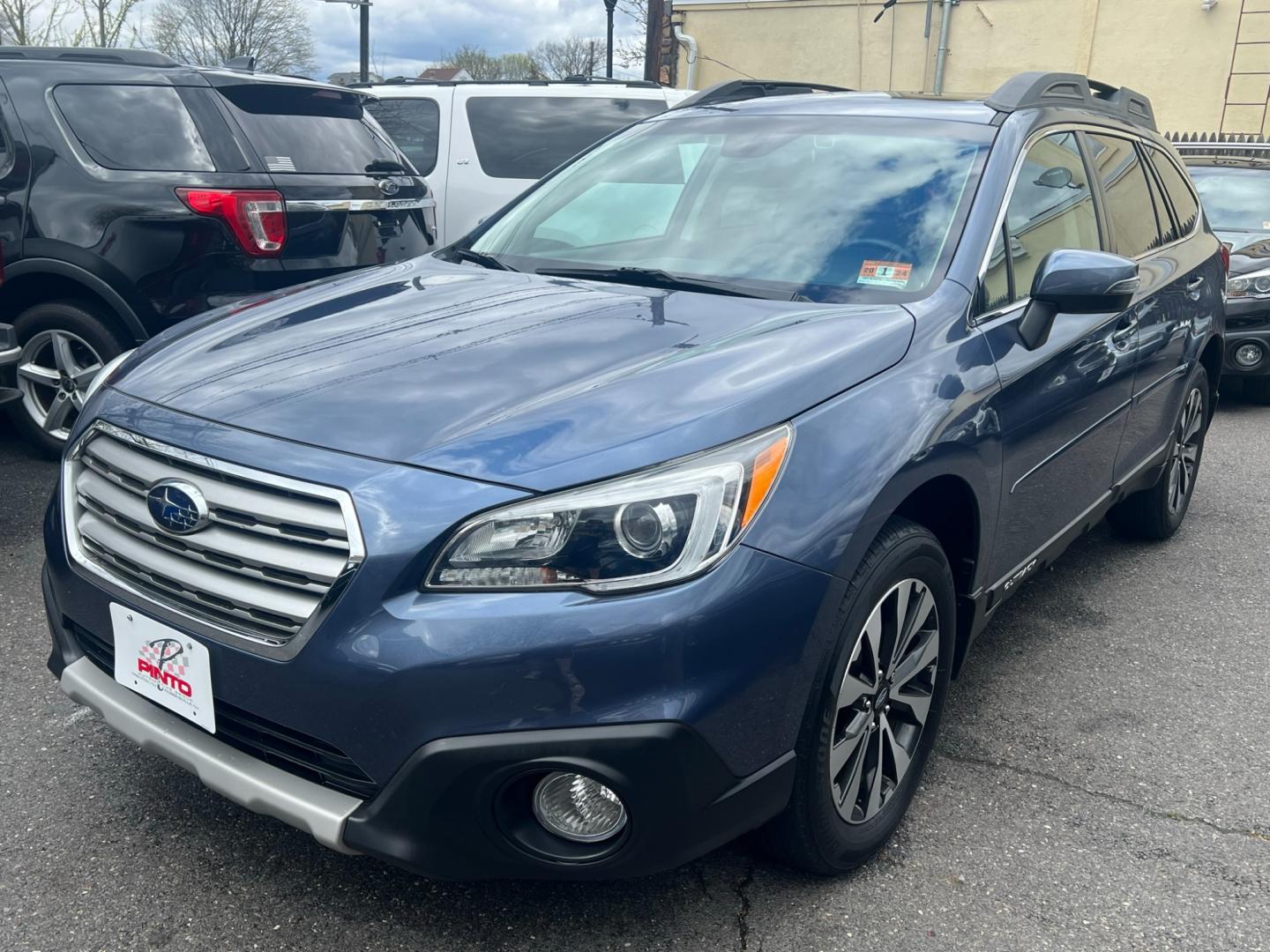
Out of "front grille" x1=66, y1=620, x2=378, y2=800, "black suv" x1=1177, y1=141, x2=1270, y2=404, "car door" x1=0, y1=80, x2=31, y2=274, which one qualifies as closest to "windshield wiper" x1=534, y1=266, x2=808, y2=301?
"front grille" x1=66, y1=620, x2=378, y2=800

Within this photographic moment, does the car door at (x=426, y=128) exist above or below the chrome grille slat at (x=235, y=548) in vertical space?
above

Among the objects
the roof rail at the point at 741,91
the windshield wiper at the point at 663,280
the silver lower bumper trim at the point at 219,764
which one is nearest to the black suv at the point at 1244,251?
the roof rail at the point at 741,91

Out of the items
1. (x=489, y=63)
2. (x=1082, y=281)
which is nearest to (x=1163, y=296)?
(x=1082, y=281)

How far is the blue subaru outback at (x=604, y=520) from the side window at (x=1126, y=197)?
72 cm

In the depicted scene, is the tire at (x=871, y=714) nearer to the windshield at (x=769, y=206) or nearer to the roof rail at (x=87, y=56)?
the windshield at (x=769, y=206)

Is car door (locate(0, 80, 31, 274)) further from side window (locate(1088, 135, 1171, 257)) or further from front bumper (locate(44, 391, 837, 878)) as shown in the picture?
side window (locate(1088, 135, 1171, 257))

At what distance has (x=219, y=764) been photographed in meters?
2.07

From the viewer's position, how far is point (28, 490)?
487cm

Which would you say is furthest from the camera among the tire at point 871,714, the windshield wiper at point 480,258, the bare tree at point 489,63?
the bare tree at point 489,63

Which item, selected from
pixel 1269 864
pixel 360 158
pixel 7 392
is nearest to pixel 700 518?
pixel 1269 864

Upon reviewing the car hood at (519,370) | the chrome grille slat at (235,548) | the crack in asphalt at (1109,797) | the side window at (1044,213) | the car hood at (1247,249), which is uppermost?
the side window at (1044,213)

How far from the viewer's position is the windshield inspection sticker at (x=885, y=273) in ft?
9.16

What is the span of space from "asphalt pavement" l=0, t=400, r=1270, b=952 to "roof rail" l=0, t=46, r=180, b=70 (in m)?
3.07

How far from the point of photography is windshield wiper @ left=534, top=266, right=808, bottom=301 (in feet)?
9.30
